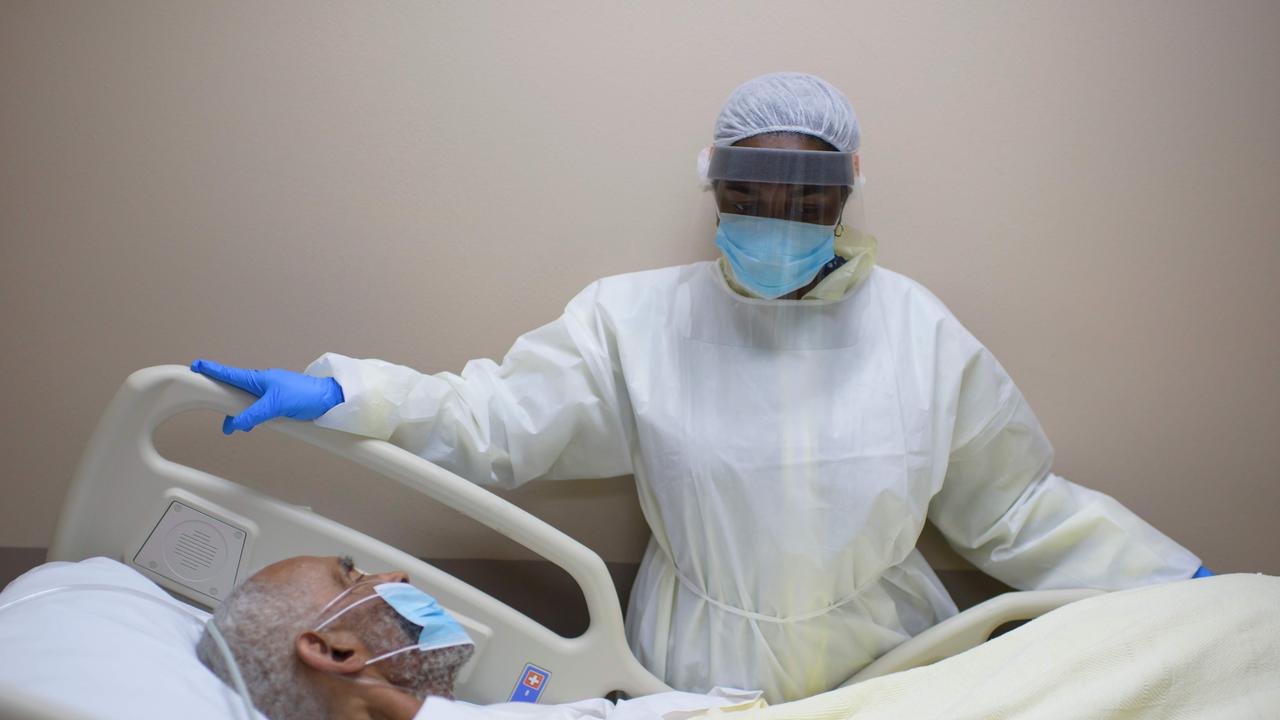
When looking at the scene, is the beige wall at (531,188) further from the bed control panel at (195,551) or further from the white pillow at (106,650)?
the white pillow at (106,650)

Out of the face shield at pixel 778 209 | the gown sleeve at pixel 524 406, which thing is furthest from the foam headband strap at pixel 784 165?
the gown sleeve at pixel 524 406

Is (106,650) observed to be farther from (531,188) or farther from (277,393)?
(531,188)

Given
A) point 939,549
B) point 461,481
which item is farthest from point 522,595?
point 939,549

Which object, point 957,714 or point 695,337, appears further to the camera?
point 695,337

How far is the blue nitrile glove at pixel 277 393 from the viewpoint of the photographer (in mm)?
1468

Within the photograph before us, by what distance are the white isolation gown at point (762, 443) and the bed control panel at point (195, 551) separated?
305 mm

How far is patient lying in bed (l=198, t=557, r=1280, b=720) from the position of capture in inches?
52.7

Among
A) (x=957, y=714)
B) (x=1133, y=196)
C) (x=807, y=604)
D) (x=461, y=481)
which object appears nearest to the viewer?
(x=957, y=714)

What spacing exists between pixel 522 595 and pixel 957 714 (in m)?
0.93

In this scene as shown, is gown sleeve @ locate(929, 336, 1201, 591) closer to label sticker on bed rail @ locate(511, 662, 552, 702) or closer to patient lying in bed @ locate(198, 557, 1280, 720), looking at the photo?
patient lying in bed @ locate(198, 557, 1280, 720)

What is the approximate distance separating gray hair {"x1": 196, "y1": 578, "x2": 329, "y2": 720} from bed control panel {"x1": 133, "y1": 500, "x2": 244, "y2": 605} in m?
0.15

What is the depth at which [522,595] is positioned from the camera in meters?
1.98

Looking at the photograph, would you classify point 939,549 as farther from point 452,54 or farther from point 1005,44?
point 452,54

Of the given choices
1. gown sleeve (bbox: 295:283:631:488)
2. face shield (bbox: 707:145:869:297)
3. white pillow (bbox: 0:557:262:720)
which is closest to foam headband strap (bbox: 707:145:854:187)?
face shield (bbox: 707:145:869:297)
